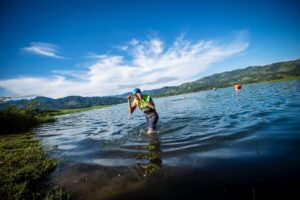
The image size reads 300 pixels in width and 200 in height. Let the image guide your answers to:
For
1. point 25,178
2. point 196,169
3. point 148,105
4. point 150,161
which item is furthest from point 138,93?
point 25,178

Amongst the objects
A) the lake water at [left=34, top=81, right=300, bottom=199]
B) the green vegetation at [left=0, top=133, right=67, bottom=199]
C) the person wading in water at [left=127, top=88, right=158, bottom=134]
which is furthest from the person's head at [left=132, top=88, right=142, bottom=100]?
the green vegetation at [left=0, top=133, right=67, bottom=199]

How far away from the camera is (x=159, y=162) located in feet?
18.9

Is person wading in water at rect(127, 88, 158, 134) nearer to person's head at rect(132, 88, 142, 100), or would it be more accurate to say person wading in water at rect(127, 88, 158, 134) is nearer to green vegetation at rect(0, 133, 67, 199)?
person's head at rect(132, 88, 142, 100)

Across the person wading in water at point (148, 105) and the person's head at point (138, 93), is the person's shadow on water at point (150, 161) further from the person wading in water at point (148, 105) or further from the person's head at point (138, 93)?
the person's head at point (138, 93)

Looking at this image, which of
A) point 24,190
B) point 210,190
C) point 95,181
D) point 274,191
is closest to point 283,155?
point 274,191

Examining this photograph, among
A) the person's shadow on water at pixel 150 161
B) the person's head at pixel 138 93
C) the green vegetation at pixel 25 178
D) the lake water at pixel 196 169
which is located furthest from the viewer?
the person's head at pixel 138 93

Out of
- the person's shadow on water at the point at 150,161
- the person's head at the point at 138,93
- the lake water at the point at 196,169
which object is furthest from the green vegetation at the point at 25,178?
the person's head at the point at 138,93

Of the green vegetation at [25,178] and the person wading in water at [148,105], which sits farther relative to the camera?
the person wading in water at [148,105]

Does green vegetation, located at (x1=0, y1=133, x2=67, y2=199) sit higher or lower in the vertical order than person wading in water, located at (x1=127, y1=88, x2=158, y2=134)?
lower

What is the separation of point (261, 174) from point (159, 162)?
9.87ft

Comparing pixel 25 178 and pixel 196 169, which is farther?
pixel 25 178

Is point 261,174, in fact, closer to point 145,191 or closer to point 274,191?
point 274,191

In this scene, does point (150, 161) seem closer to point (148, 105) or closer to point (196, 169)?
point (196, 169)

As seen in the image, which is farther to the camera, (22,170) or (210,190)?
(22,170)
